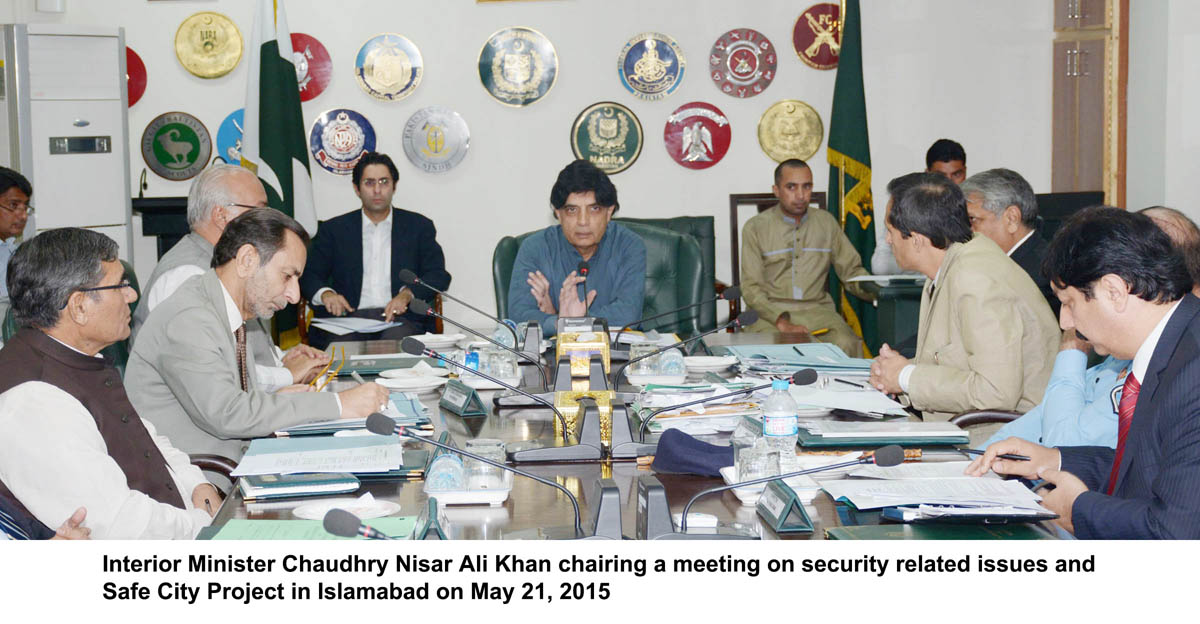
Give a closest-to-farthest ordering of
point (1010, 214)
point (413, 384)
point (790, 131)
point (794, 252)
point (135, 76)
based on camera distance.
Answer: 1. point (413, 384)
2. point (1010, 214)
3. point (794, 252)
4. point (135, 76)
5. point (790, 131)

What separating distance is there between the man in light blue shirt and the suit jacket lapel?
1.45 ft

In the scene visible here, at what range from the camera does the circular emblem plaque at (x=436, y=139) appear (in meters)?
5.92

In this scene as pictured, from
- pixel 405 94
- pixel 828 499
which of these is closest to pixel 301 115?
pixel 405 94

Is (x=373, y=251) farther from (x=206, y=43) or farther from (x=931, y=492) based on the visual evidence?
(x=931, y=492)

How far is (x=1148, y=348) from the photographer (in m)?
1.71

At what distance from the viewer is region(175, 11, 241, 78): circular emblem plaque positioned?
5832 millimetres

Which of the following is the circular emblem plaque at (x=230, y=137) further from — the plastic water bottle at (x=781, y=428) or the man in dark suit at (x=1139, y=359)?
the man in dark suit at (x=1139, y=359)

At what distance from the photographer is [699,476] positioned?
6.31ft

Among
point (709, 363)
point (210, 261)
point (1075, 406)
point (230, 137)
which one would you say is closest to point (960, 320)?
point (1075, 406)

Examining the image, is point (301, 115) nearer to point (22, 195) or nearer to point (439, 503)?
point (22, 195)

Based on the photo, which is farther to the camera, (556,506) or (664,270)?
(664,270)

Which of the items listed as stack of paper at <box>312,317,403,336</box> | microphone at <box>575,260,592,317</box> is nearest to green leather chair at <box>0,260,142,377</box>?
stack of paper at <box>312,317,403,336</box>
